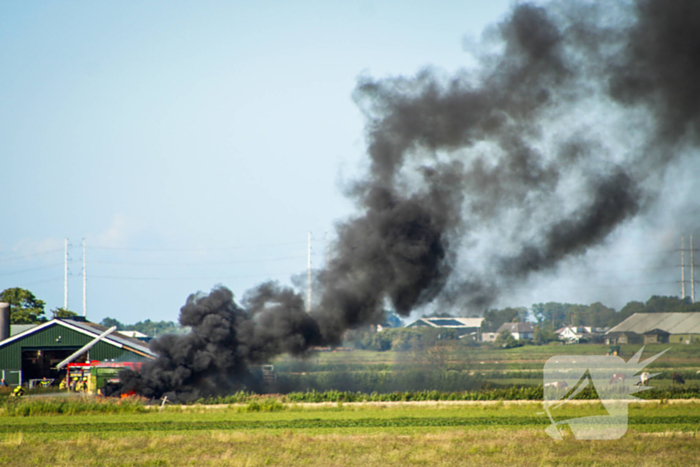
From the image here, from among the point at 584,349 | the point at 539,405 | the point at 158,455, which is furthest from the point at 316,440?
the point at 584,349

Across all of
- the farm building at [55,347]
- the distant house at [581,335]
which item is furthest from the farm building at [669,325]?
the farm building at [55,347]

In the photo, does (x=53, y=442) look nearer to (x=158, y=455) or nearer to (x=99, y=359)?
(x=158, y=455)

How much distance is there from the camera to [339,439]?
29.9 meters

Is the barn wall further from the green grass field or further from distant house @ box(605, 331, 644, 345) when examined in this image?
distant house @ box(605, 331, 644, 345)

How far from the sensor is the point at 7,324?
214 ft

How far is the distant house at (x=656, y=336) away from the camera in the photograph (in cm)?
8706

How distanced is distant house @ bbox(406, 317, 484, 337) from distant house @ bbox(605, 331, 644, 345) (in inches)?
1124

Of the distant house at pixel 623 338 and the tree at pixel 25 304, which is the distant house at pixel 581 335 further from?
the tree at pixel 25 304

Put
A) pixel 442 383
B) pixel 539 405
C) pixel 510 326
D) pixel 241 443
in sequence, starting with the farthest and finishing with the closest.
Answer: pixel 510 326
pixel 442 383
pixel 539 405
pixel 241 443

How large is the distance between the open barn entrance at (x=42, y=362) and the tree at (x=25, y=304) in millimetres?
38030

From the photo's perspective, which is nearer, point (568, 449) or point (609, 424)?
point (568, 449)

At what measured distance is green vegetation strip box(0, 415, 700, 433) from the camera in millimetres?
34625

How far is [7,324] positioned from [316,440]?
49.6m

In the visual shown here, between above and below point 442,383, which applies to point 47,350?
above
